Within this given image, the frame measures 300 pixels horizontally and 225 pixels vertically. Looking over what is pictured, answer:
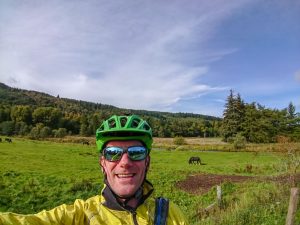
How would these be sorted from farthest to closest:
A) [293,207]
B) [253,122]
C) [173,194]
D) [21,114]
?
1. [21,114]
2. [253,122]
3. [173,194]
4. [293,207]

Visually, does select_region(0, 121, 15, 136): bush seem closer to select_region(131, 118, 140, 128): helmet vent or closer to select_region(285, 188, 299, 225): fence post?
select_region(285, 188, 299, 225): fence post

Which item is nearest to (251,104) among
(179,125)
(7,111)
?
(179,125)

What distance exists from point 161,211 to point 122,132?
29.4 inches

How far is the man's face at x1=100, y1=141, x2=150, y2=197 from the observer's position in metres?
3.03

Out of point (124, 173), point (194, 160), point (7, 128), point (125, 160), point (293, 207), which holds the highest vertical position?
point (7, 128)

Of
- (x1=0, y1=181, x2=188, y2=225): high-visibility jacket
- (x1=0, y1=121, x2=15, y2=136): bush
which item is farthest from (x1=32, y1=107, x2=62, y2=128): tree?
(x1=0, y1=181, x2=188, y2=225): high-visibility jacket

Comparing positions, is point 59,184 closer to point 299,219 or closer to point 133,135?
point 299,219

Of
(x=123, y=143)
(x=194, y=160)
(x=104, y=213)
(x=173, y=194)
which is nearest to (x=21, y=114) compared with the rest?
(x=194, y=160)

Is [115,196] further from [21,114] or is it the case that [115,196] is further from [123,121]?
[21,114]

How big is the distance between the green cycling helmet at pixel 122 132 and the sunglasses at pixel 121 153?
92mm

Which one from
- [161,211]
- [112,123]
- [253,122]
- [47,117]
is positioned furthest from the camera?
[47,117]

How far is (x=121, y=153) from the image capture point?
309cm

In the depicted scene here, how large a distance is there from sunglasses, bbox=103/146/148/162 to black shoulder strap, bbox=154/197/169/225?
1.33ft

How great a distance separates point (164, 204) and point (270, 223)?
7.65 m
